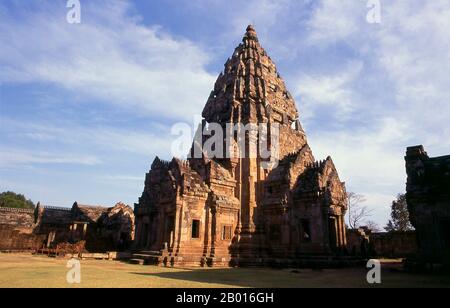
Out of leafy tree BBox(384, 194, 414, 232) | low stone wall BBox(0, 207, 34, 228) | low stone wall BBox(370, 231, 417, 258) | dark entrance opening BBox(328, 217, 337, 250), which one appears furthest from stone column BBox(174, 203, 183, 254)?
leafy tree BBox(384, 194, 414, 232)

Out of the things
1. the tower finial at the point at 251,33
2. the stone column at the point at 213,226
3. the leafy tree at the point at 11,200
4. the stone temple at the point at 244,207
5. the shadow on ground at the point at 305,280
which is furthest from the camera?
the leafy tree at the point at 11,200

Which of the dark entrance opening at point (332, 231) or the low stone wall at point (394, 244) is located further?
the low stone wall at point (394, 244)

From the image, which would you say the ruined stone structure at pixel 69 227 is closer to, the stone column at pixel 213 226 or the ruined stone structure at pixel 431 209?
the stone column at pixel 213 226

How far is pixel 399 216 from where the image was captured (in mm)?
45188

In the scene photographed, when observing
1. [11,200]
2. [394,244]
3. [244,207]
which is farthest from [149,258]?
[11,200]

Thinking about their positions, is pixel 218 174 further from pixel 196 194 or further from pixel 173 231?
pixel 173 231

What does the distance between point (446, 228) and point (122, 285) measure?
16203mm

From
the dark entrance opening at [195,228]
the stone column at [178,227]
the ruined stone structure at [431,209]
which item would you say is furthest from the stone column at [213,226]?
the ruined stone structure at [431,209]

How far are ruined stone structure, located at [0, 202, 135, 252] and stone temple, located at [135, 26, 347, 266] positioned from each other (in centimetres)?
888

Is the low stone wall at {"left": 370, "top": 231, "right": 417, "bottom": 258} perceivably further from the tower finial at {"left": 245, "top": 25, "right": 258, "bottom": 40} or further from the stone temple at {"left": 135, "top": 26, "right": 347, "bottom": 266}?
the tower finial at {"left": 245, "top": 25, "right": 258, "bottom": 40}

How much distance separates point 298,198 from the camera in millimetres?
23422

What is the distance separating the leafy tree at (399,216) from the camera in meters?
44.5

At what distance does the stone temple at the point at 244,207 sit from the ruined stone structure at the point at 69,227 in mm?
8877
